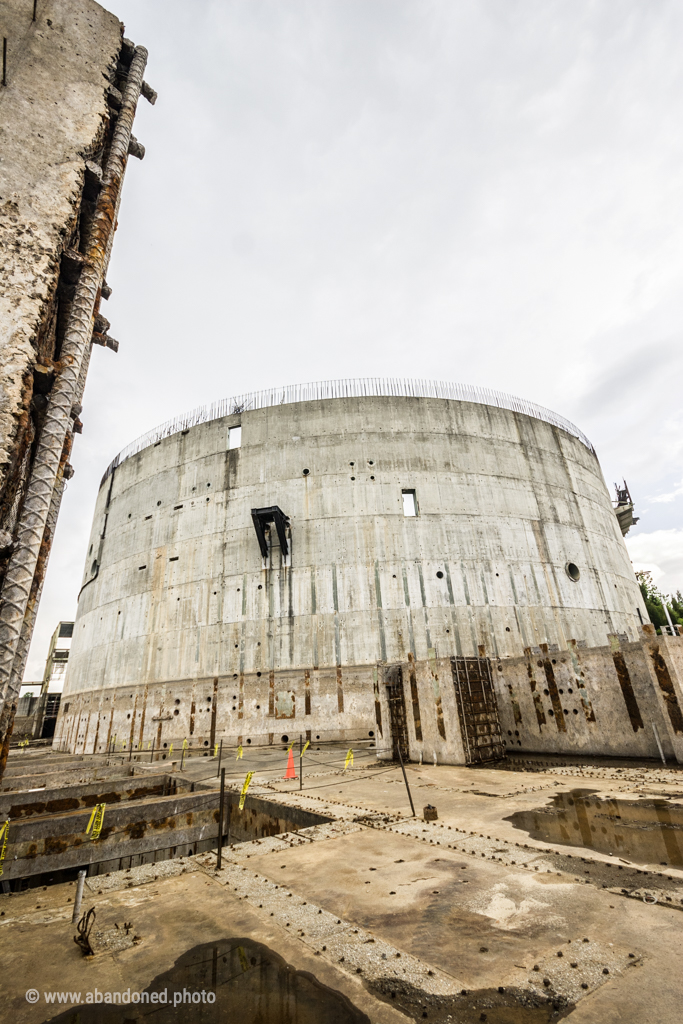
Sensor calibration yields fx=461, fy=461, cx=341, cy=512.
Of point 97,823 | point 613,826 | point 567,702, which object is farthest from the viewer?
point 567,702

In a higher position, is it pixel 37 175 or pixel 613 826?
pixel 37 175

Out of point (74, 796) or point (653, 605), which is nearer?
point (74, 796)

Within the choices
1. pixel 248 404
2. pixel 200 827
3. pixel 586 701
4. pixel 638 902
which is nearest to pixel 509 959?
pixel 638 902

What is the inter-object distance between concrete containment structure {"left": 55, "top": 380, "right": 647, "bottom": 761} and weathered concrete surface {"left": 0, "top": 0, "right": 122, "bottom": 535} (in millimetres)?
13893

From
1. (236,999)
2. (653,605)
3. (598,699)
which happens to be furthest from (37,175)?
(653,605)

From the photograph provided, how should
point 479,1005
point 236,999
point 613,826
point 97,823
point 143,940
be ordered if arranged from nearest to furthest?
point 479,1005
point 236,999
point 143,940
point 613,826
point 97,823

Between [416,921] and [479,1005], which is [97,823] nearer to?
[416,921]

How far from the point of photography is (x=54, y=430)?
210 inches

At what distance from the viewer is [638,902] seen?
132 inches

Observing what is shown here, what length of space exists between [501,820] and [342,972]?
3.79m

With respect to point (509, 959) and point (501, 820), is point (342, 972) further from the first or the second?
point (501, 820)

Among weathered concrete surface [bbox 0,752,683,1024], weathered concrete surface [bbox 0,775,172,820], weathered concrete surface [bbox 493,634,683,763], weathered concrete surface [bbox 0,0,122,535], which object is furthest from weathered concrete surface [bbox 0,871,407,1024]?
weathered concrete surface [bbox 493,634,683,763]

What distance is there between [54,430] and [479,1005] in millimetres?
6093

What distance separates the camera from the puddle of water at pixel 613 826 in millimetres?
4430
